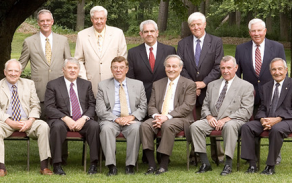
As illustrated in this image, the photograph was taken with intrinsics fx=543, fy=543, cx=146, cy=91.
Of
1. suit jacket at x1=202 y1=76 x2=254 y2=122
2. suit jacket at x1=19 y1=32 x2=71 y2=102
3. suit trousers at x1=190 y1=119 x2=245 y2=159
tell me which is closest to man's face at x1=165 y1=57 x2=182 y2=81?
suit jacket at x1=202 y1=76 x2=254 y2=122

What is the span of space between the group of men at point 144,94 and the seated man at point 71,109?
0.01 m

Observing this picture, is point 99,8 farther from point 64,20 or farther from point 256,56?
point 64,20

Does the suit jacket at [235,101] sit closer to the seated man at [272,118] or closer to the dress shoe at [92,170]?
the seated man at [272,118]

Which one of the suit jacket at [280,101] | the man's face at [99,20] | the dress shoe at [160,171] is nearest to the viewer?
the dress shoe at [160,171]

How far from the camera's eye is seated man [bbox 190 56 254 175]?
7332mm

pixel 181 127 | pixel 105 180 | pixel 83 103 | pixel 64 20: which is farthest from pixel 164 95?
pixel 64 20

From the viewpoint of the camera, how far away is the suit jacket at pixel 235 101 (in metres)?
7.57

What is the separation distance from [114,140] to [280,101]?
2345 millimetres

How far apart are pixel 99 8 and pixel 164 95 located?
1578mm

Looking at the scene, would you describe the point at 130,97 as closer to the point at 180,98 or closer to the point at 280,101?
the point at 180,98

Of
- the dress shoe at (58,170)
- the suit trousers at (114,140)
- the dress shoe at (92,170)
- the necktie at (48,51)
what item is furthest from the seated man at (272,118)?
the necktie at (48,51)

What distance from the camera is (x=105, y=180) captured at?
6801mm

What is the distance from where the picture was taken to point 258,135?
24.2ft

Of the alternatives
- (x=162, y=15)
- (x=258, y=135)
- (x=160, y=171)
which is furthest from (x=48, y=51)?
(x=162, y=15)
